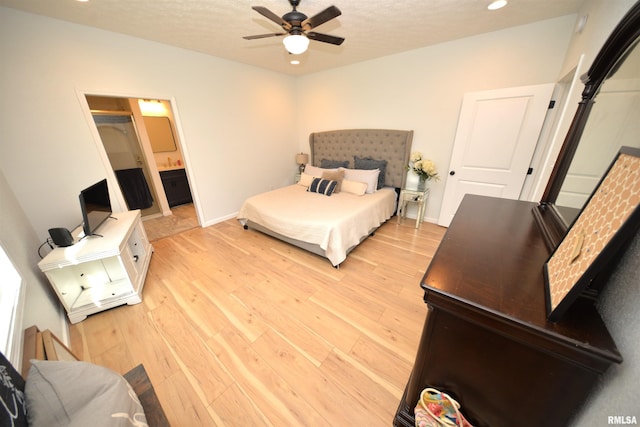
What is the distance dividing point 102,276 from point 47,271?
0.38 m

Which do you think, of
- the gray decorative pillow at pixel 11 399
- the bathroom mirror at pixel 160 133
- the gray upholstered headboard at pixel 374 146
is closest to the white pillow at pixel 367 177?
the gray upholstered headboard at pixel 374 146

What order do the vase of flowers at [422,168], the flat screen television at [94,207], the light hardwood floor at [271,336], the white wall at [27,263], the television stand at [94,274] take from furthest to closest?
the vase of flowers at [422,168], the flat screen television at [94,207], the television stand at [94,274], the white wall at [27,263], the light hardwood floor at [271,336]

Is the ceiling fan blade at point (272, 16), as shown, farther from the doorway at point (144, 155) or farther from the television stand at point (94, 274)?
the doorway at point (144, 155)

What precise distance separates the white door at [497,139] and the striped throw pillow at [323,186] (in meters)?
1.74

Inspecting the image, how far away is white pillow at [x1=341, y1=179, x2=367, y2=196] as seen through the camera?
130 inches

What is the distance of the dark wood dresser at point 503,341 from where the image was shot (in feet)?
1.89

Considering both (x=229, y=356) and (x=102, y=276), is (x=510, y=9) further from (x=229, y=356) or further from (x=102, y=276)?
(x=102, y=276)

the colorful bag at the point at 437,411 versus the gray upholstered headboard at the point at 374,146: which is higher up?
the gray upholstered headboard at the point at 374,146

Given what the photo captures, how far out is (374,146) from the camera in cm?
371

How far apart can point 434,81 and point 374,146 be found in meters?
1.20

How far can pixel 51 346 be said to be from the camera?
106 centimetres

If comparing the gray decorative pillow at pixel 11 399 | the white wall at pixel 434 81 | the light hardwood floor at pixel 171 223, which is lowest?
the light hardwood floor at pixel 171 223

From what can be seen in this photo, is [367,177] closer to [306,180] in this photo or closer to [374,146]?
[374,146]

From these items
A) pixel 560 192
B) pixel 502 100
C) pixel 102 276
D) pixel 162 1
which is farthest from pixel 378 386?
pixel 162 1
